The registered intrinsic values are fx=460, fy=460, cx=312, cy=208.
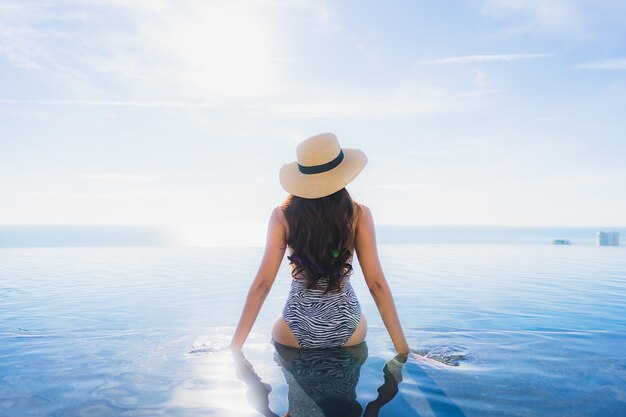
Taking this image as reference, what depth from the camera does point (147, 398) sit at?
337 centimetres

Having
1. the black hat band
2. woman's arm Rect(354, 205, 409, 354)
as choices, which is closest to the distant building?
woman's arm Rect(354, 205, 409, 354)

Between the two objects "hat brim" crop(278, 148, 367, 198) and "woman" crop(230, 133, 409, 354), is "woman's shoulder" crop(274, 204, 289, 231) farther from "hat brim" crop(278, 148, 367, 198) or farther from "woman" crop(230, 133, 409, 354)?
"hat brim" crop(278, 148, 367, 198)

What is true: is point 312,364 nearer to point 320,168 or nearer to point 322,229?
point 322,229

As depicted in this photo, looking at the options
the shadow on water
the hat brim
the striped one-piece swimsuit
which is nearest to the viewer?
the shadow on water

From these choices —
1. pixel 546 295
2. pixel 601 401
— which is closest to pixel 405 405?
pixel 601 401

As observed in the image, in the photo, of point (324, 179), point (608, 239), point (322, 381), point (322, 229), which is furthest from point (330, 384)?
point (608, 239)

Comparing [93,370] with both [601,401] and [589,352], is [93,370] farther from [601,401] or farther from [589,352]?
[589,352]

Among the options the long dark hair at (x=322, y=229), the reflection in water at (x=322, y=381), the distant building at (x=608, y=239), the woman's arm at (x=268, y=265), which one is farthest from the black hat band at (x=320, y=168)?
the distant building at (x=608, y=239)

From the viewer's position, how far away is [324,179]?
3789 mm

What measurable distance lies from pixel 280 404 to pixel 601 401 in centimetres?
227

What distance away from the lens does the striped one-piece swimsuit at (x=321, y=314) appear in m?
4.09

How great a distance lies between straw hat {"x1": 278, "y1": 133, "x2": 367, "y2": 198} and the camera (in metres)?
3.77

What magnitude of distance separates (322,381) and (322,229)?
1.19 metres

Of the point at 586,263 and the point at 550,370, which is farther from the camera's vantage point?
the point at 586,263
